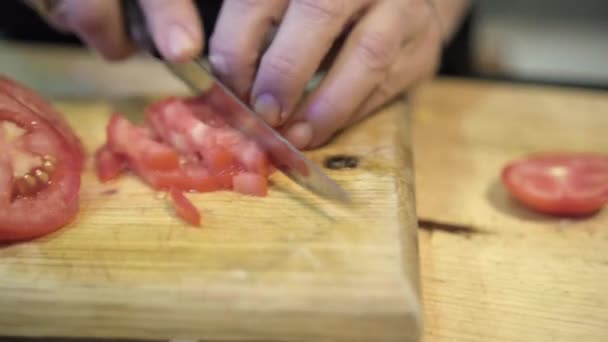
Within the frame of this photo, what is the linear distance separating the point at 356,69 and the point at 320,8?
0.13 metres

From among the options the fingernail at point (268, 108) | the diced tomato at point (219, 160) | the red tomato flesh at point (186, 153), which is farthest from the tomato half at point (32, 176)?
the fingernail at point (268, 108)

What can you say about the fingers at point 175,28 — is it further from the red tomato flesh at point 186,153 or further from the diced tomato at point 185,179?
the diced tomato at point 185,179

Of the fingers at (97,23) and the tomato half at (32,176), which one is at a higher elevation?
the fingers at (97,23)

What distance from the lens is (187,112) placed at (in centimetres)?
119

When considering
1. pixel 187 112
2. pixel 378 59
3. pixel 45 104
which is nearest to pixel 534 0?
pixel 378 59

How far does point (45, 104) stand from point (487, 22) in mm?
1503

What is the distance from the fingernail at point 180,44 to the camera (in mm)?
1142

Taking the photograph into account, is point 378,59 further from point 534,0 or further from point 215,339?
point 534,0

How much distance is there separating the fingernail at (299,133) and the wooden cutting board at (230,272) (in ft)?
0.41

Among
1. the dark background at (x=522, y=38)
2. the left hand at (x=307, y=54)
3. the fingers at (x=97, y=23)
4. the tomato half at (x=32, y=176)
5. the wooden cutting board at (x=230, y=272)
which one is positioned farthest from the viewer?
the dark background at (x=522, y=38)

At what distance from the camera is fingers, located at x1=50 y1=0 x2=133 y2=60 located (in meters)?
1.25

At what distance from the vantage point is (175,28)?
1158mm

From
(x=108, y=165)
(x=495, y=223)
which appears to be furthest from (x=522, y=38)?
(x=108, y=165)

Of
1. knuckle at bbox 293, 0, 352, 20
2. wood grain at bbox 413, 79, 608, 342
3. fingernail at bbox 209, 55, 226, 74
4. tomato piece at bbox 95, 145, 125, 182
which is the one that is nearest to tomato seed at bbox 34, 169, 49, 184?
tomato piece at bbox 95, 145, 125, 182
